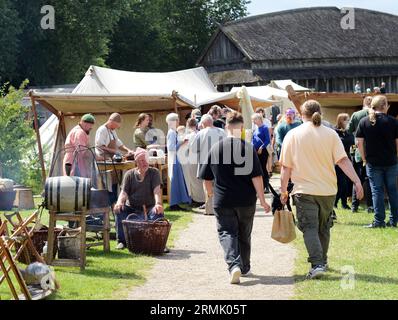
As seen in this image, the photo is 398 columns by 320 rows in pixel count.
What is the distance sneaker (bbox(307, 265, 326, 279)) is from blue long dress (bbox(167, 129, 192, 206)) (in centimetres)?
736

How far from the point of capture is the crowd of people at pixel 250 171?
30.0 feet

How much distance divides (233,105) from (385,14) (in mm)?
41301

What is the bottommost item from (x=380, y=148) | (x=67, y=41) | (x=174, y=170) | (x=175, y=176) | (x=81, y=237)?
(x=81, y=237)

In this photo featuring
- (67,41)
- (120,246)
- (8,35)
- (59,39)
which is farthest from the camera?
(67,41)

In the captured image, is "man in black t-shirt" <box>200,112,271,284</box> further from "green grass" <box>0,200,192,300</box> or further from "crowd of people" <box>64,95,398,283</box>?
"green grass" <box>0,200,192,300</box>

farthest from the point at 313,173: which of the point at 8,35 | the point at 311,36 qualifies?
the point at 311,36

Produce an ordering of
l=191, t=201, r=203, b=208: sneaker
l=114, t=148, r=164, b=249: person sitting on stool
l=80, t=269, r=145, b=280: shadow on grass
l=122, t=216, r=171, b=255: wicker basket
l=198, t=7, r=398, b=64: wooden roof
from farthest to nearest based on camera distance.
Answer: l=198, t=7, r=398, b=64: wooden roof < l=191, t=201, r=203, b=208: sneaker < l=114, t=148, r=164, b=249: person sitting on stool < l=122, t=216, r=171, b=255: wicker basket < l=80, t=269, r=145, b=280: shadow on grass

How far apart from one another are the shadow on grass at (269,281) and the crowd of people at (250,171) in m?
0.14

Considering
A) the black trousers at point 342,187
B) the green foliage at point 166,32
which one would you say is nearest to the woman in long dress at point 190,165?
the black trousers at point 342,187

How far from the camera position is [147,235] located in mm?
10867

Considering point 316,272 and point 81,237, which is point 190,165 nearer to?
point 81,237

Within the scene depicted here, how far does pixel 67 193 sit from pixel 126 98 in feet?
21.8

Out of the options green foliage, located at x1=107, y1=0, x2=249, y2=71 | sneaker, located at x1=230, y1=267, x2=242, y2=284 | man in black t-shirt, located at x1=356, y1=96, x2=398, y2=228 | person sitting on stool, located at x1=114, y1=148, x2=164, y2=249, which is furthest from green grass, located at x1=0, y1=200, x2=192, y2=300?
green foliage, located at x1=107, y1=0, x2=249, y2=71

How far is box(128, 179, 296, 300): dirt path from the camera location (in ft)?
27.6
